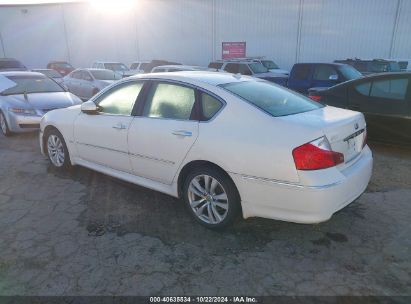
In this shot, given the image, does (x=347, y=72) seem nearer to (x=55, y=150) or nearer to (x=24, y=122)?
(x=55, y=150)

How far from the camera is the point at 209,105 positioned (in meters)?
3.35

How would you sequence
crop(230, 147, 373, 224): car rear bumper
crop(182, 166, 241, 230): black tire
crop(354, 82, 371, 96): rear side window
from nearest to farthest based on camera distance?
crop(230, 147, 373, 224): car rear bumper, crop(182, 166, 241, 230): black tire, crop(354, 82, 371, 96): rear side window

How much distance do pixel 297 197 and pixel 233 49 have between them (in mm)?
20734

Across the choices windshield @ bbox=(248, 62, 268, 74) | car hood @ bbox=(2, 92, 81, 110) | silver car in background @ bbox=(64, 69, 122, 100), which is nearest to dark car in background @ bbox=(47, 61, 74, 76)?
silver car in background @ bbox=(64, 69, 122, 100)

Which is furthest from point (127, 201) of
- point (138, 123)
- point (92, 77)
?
point (92, 77)

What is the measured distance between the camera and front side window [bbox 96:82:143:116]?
13.2 feet

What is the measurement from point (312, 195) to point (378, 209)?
63.2 inches

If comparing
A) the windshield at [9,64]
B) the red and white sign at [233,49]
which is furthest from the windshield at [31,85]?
the red and white sign at [233,49]

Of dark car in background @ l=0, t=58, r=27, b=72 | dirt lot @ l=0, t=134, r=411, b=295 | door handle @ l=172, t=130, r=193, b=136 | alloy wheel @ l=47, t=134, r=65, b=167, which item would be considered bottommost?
dirt lot @ l=0, t=134, r=411, b=295

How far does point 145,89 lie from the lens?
3926 mm

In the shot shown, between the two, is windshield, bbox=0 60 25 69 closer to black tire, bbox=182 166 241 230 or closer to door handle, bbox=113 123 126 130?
door handle, bbox=113 123 126 130

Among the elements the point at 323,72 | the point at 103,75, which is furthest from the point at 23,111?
the point at 323,72

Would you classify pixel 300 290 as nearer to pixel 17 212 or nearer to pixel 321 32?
pixel 17 212

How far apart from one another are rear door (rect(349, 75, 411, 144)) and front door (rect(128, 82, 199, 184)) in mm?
3819
